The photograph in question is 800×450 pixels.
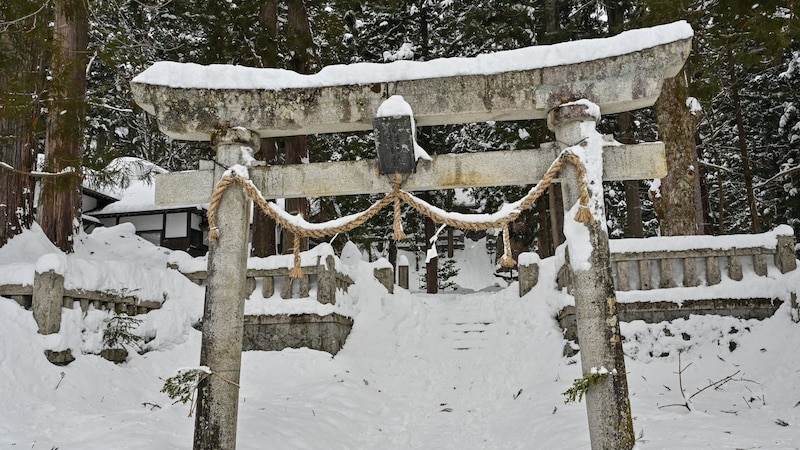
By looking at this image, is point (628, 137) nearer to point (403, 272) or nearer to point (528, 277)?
point (528, 277)

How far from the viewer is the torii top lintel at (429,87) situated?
493 centimetres

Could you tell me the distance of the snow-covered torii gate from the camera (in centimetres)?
483

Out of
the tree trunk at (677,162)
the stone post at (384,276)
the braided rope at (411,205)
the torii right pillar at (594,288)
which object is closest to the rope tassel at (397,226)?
the braided rope at (411,205)

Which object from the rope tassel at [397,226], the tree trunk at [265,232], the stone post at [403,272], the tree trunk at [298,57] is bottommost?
the rope tassel at [397,226]

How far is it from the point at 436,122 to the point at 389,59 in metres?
14.9

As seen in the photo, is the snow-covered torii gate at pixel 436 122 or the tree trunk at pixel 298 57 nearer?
the snow-covered torii gate at pixel 436 122

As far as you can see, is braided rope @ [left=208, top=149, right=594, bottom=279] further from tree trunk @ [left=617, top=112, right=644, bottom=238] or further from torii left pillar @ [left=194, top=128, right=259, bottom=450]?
tree trunk @ [left=617, top=112, right=644, bottom=238]

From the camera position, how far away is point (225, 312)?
17.1 ft

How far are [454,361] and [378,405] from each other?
247 centimetres

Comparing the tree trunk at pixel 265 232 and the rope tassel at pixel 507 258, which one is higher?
the tree trunk at pixel 265 232

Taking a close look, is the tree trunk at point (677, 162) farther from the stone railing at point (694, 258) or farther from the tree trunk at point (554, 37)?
the tree trunk at point (554, 37)

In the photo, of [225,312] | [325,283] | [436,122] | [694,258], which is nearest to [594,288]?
[436,122]

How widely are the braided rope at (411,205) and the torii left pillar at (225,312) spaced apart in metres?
0.12

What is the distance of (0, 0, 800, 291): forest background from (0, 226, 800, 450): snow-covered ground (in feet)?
6.11
